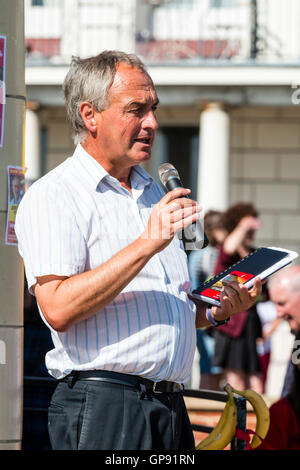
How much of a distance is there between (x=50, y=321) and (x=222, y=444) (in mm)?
1456

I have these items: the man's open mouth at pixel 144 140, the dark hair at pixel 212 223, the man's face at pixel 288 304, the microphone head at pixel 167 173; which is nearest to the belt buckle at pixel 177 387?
the microphone head at pixel 167 173

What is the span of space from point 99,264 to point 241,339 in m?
4.69

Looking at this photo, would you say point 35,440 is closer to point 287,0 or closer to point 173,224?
point 173,224

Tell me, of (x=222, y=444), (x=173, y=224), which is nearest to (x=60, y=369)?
(x=173, y=224)

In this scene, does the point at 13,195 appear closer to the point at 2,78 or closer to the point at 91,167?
the point at 2,78

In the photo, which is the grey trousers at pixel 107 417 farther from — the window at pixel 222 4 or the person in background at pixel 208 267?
the window at pixel 222 4

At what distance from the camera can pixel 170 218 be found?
8.03ft

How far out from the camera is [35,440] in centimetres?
420

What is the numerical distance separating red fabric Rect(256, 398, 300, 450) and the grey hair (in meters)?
1.79

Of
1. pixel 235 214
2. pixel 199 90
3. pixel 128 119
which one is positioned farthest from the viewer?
pixel 199 90

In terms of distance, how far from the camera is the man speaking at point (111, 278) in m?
2.51

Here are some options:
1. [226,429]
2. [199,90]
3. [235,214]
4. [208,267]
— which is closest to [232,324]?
[208,267]

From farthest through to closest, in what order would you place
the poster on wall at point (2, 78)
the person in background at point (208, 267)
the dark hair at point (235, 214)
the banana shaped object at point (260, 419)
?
the person in background at point (208, 267)
the dark hair at point (235, 214)
the banana shaped object at point (260, 419)
the poster on wall at point (2, 78)

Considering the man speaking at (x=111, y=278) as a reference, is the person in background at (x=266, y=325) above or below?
below
